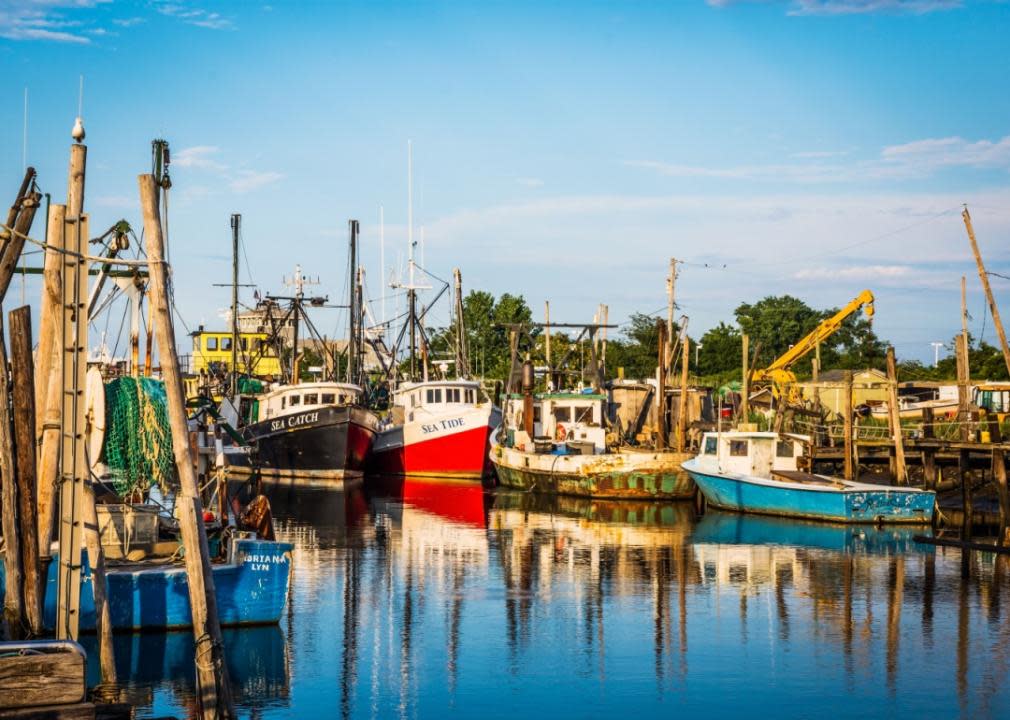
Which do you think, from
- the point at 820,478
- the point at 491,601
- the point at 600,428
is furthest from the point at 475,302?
the point at 491,601

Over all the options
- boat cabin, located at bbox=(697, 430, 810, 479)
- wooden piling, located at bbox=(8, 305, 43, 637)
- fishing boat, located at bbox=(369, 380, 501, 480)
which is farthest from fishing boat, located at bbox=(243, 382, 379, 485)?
wooden piling, located at bbox=(8, 305, 43, 637)

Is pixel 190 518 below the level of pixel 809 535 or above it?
above

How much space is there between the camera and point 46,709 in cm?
845

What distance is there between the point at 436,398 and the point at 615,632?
29617 millimetres

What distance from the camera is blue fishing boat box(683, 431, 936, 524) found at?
3142 centimetres

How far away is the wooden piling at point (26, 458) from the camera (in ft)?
41.1

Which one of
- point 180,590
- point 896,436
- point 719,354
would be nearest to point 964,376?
point 896,436

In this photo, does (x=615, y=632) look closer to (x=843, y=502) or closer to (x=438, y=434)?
(x=843, y=502)

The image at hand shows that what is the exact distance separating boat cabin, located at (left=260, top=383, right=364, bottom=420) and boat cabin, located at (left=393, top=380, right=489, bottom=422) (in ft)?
6.53

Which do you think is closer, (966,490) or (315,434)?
(966,490)

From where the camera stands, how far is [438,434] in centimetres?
4772

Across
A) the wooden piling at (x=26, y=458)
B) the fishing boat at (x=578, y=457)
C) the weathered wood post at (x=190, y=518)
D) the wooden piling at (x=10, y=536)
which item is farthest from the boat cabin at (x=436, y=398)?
the weathered wood post at (x=190, y=518)

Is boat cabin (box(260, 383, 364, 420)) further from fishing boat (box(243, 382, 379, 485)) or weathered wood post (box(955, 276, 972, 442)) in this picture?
weathered wood post (box(955, 276, 972, 442))

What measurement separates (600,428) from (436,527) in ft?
38.0
